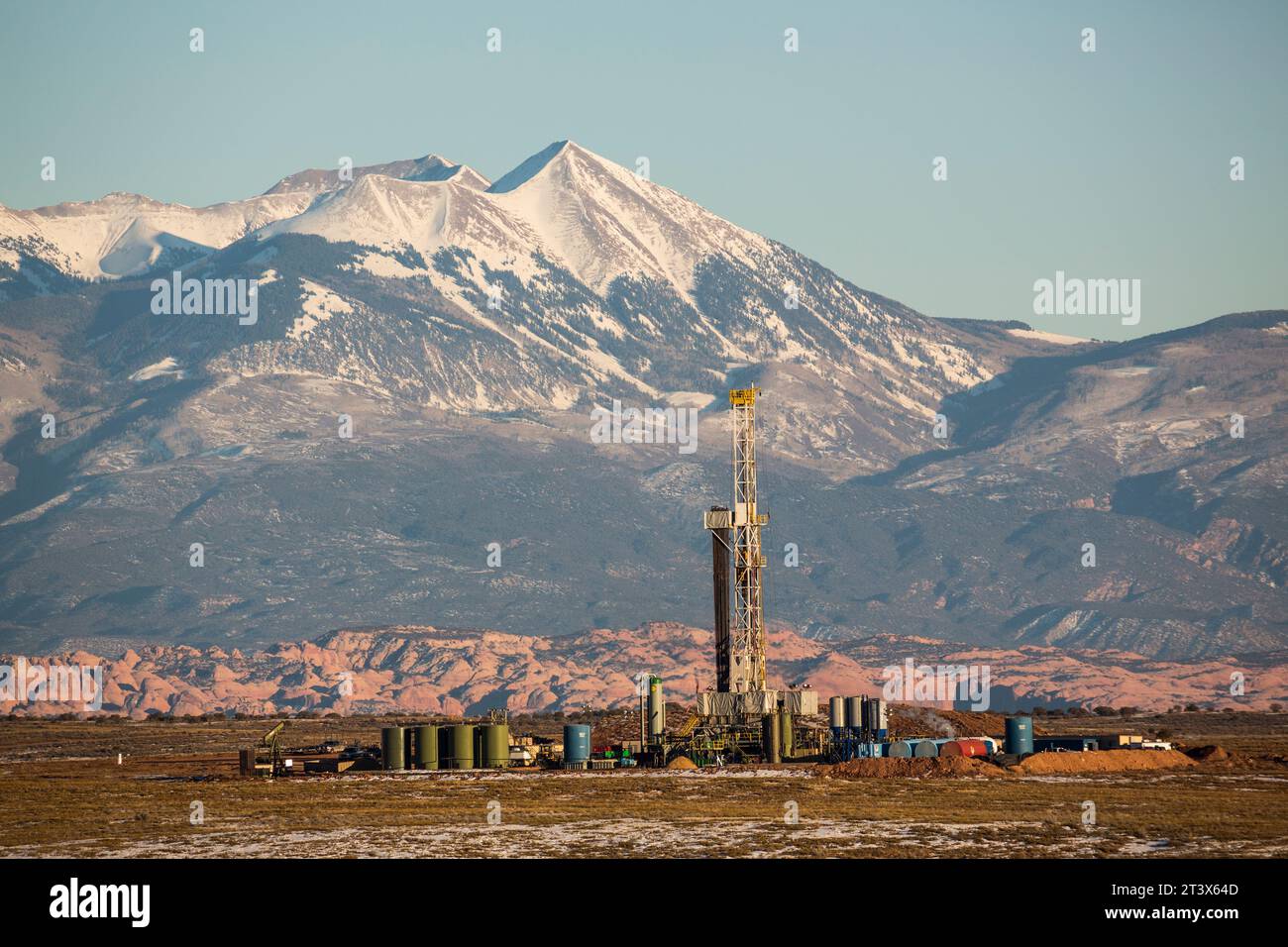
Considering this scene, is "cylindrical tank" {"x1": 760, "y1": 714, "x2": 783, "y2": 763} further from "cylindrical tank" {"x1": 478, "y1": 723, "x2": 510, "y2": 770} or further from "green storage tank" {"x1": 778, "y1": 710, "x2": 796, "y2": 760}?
"cylindrical tank" {"x1": 478, "y1": 723, "x2": 510, "y2": 770}

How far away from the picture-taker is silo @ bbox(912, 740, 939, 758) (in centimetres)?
Answer: 7994

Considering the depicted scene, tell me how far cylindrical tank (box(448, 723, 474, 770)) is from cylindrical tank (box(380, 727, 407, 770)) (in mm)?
1665

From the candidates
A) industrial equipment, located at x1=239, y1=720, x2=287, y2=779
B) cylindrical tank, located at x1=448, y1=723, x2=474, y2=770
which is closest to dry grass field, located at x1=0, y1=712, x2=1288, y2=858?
industrial equipment, located at x1=239, y1=720, x2=287, y2=779

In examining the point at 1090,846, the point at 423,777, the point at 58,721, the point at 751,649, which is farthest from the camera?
the point at 58,721

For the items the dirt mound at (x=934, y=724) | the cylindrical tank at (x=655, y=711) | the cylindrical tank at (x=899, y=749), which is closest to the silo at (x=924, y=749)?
the cylindrical tank at (x=899, y=749)

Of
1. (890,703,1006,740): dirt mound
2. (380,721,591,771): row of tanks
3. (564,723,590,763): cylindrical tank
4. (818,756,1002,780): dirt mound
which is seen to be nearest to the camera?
(818,756,1002,780): dirt mound

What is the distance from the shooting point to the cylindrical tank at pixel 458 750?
83562mm

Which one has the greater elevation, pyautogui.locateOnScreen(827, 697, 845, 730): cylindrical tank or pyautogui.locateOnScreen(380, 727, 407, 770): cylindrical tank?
pyautogui.locateOnScreen(827, 697, 845, 730): cylindrical tank

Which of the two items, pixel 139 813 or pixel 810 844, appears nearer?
pixel 810 844

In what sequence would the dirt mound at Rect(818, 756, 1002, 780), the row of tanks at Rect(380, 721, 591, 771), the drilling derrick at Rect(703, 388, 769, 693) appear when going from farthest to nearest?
the drilling derrick at Rect(703, 388, 769, 693)
the row of tanks at Rect(380, 721, 591, 771)
the dirt mound at Rect(818, 756, 1002, 780)
